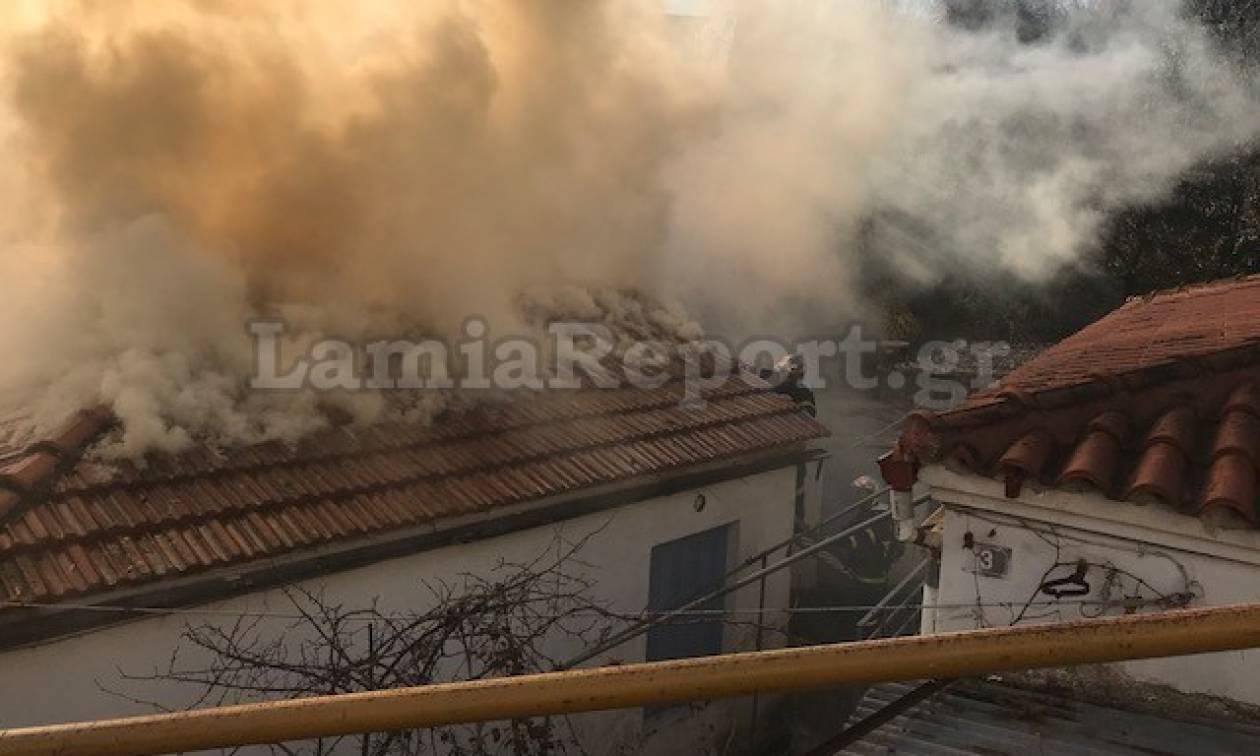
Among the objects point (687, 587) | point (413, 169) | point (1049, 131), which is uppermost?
point (1049, 131)

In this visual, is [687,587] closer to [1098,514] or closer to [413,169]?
[413,169]

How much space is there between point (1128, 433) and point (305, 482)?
4746 mm

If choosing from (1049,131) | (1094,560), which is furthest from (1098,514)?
(1049,131)

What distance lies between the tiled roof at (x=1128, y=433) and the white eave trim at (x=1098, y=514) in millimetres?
73

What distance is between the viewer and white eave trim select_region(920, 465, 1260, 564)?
4.40 metres

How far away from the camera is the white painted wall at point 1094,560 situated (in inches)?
176

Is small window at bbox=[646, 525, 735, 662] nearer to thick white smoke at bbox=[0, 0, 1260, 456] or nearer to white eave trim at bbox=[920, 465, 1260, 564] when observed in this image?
thick white smoke at bbox=[0, 0, 1260, 456]

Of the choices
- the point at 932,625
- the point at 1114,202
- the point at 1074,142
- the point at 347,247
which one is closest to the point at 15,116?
the point at 347,247

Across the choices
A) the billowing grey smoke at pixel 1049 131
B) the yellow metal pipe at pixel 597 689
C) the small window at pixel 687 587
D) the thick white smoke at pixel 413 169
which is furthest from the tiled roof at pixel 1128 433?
the billowing grey smoke at pixel 1049 131

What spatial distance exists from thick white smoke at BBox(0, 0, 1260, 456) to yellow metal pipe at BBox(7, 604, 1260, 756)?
4594 mm

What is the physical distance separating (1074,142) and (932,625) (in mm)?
15248

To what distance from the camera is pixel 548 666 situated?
24.8ft

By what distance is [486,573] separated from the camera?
7.12 metres

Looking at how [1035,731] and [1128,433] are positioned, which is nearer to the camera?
[1035,731]
